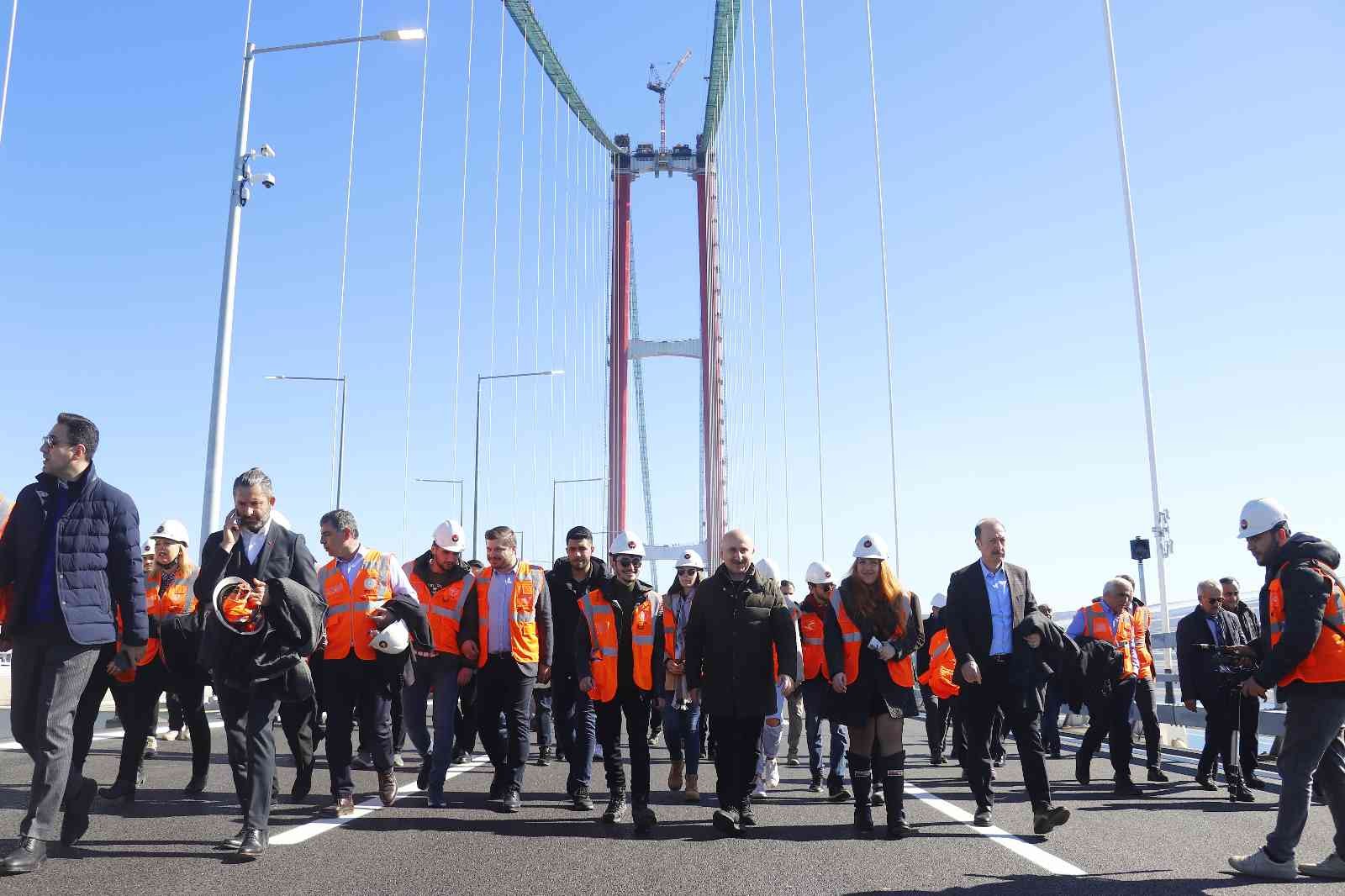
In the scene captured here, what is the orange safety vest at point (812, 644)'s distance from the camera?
8.99 metres

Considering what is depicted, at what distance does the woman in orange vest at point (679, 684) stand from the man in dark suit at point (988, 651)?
1.43 metres

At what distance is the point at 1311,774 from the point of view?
5.35 metres

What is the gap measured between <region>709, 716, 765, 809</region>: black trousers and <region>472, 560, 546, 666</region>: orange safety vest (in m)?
1.45

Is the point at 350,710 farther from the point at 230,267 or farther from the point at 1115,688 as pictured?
the point at 230,267

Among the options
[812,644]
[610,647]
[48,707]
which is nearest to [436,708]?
[610,647]

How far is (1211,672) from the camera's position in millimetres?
8711

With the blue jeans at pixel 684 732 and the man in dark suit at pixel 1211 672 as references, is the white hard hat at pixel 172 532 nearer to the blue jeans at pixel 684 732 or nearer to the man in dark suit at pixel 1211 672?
the blue jeans at pixel 684 732

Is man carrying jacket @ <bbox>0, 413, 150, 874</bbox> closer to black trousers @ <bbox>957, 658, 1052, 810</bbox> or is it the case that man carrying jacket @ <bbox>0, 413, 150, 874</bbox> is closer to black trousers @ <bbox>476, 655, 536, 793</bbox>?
black trousers @ <bbox>476, 655, 536, 793</bbox>

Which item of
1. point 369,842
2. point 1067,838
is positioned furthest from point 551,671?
point 1067,838

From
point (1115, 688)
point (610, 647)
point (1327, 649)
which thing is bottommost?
point (1115, 688)

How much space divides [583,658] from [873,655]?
1.58m

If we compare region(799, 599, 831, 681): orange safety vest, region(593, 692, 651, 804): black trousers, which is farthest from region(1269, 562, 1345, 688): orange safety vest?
region(799, 599, 831, 681): orange safety vest

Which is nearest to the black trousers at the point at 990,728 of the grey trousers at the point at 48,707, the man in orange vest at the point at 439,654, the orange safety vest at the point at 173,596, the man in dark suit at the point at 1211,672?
the man in dark suit at the point at 1211,672

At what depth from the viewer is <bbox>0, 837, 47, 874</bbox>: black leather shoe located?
189 inches
